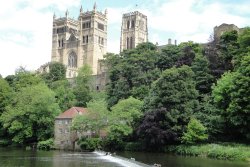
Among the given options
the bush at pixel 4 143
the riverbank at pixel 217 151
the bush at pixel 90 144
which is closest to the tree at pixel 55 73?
the bush at pixel 4 143

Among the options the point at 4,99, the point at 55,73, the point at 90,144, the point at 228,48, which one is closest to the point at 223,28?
the point at 228,48

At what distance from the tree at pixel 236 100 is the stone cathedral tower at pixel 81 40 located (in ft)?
325

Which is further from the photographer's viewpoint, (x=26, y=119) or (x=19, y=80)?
(x=19, y=80)

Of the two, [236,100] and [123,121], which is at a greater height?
[236,100]

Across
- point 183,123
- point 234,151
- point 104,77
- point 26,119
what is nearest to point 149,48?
point 104,77

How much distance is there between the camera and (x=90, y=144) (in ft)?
203

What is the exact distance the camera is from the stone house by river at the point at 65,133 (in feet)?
219

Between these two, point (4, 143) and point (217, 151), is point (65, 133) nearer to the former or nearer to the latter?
point (4, 143)

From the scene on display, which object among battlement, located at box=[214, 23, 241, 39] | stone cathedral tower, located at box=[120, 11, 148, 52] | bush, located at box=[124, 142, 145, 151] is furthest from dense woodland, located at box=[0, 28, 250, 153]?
stone cathedral tower, located at box=[120, 11, 148, 52]

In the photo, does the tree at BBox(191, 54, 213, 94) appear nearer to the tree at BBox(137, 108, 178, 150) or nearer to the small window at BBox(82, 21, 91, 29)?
the tree at BBox(137, 108, 178, 150)

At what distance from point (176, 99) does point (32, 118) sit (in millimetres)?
27219

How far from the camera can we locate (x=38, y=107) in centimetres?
7150

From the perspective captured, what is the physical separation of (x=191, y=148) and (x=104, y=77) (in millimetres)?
62962

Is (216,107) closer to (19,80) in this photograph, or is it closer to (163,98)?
(163,98)
